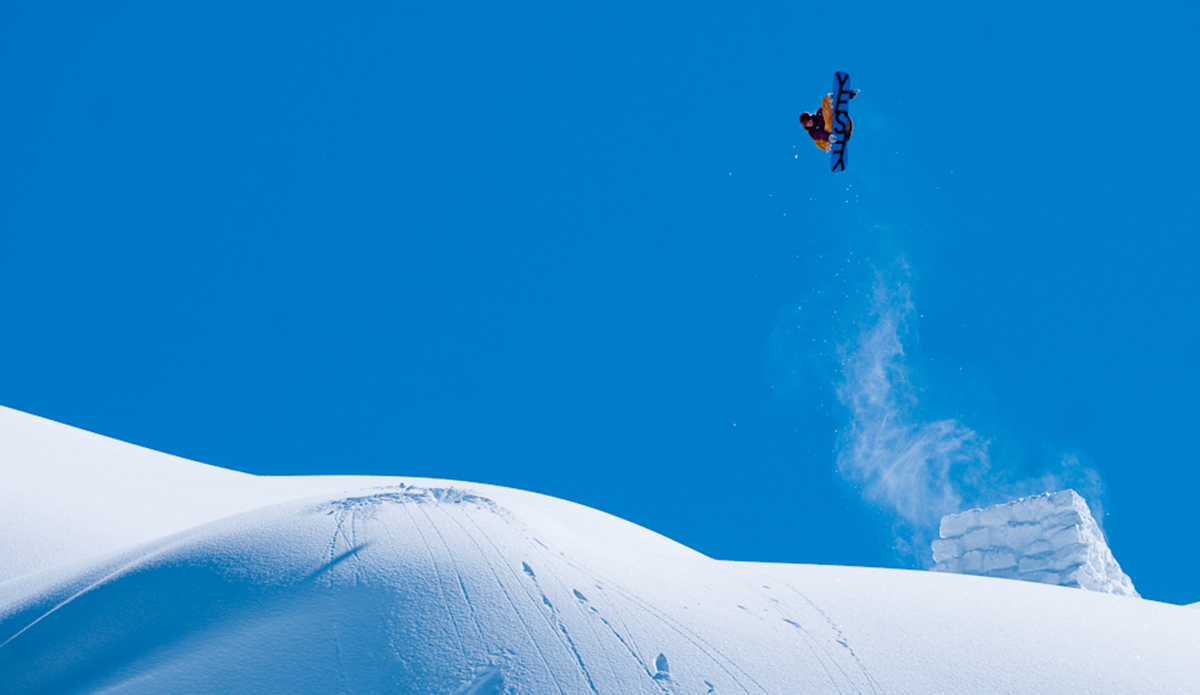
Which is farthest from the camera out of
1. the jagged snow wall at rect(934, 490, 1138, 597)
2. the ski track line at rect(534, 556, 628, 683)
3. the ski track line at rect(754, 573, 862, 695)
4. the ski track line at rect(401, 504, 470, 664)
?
the jagged snow wall at rect(934, 490, 1138, 597)

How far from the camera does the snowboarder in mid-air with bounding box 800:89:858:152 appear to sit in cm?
1158

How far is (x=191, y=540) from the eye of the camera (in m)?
11.4

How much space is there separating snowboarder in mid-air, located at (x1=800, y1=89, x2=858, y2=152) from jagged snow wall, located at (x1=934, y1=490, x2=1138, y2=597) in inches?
471

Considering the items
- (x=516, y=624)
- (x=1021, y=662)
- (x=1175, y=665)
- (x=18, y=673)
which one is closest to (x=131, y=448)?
(x=18, y=673)

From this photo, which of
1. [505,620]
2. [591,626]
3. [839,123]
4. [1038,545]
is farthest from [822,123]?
[1038,545]

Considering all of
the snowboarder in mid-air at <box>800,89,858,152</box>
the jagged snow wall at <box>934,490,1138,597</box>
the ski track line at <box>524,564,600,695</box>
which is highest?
the snowboarder in mid-air at <box>800,89,858,152</box>

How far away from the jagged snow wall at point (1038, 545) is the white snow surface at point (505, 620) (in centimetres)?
473

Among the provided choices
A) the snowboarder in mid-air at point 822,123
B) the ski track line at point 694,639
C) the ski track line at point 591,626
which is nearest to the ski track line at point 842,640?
the ski track line at point 694,639

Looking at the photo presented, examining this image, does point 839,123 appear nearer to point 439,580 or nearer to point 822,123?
point 822,123

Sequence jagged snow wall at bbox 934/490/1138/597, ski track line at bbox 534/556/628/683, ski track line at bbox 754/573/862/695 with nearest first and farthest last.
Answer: ski track line at bbox 534/556/628/683 < ski track line at bbox 754/573/862/695 < jagged snow wall at bbox 934/490/1138/597

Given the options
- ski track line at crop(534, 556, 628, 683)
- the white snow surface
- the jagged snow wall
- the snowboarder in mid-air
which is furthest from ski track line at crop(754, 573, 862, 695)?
the jagged snow wall

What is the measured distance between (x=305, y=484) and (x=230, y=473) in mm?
2121

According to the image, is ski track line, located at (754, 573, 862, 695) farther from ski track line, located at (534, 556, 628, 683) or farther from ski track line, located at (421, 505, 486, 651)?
ski track line, located at (421, 505, 486, 651)

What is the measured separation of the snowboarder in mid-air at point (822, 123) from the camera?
11.6 metres
